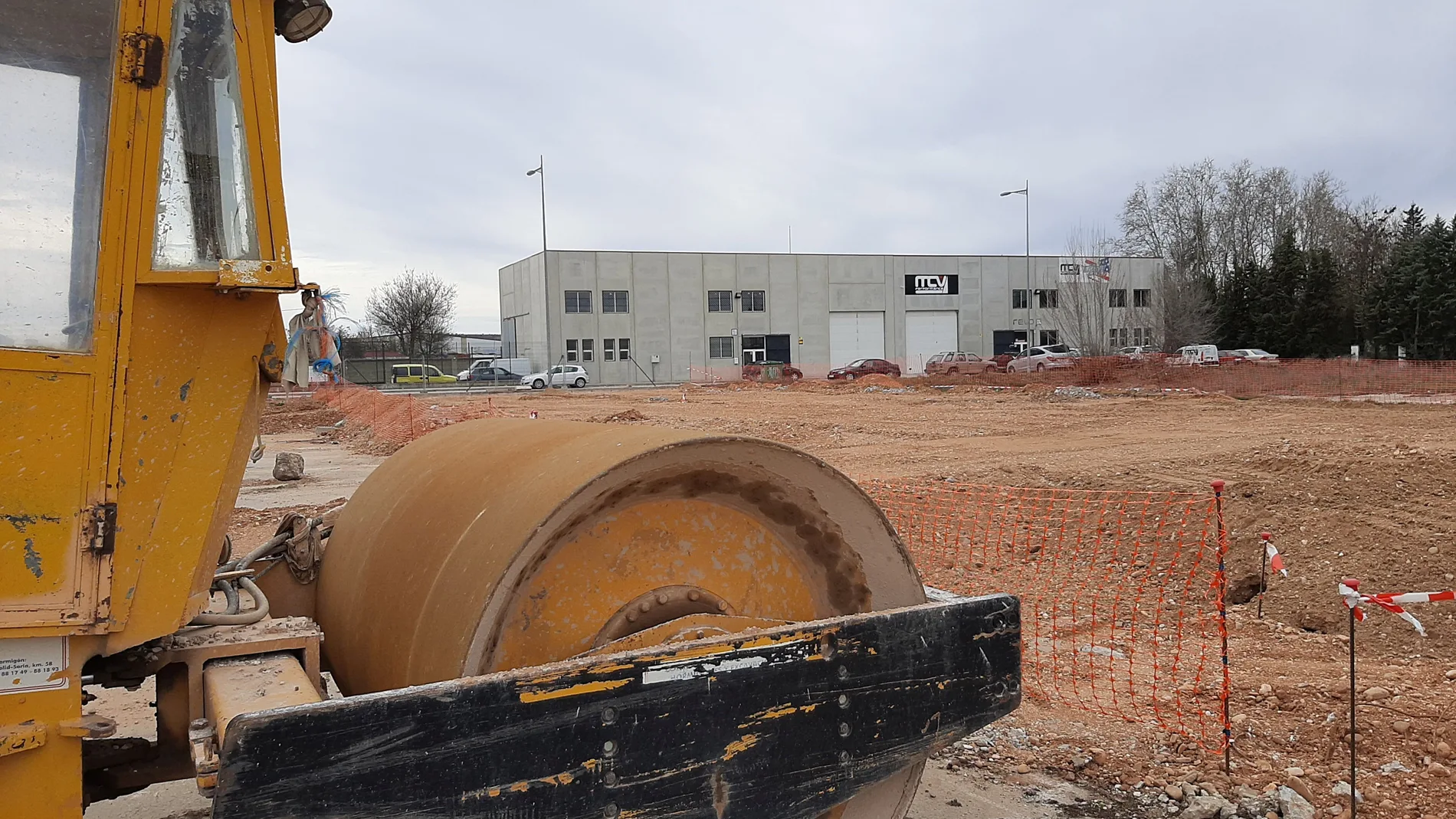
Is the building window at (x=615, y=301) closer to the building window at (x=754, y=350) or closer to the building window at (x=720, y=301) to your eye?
the building window at (x=720, y=301)

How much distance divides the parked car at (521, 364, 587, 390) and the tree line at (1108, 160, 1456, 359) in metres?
30.4

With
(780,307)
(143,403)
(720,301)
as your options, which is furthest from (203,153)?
(780,307)

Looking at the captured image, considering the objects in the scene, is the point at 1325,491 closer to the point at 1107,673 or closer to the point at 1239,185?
the point at 1107,673

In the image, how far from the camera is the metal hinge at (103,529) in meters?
2.00

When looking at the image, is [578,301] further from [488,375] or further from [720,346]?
[720,346]

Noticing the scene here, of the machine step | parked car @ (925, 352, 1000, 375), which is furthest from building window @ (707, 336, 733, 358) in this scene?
the machine step

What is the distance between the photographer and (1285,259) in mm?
53812

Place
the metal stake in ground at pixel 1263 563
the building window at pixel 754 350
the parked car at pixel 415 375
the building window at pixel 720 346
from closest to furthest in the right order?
the metal stake in ground at pixel 1263 563 → the parked car at pixel 415 375 → the building window at pixel 720 346 → the building window at pixel 754 350

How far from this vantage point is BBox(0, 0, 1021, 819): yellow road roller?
192 cm

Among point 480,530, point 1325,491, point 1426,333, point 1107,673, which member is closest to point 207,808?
point 480,530

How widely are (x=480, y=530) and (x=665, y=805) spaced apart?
2.62 ft

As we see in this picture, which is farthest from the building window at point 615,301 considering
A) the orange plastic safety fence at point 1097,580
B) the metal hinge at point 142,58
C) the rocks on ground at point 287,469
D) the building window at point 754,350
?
the metal hinge at point 142,58

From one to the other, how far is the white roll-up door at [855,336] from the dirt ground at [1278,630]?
42320mm

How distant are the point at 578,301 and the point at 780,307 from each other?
1235cm
